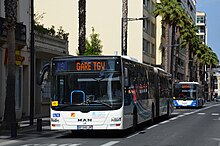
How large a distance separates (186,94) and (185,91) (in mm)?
427

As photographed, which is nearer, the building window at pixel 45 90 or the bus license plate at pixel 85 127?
the bus license plate at pixel 85 127

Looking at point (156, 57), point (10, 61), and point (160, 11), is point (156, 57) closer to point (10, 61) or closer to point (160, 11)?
point (160, 11)

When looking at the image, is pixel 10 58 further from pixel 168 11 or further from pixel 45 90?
pixel 168 11

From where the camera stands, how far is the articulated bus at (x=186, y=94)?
174ft

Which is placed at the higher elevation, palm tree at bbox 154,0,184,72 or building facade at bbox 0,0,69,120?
palm tree at bbox 154,0,184,72

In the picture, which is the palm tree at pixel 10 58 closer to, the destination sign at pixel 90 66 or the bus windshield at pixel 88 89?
the bus windshield at pixel 88 89

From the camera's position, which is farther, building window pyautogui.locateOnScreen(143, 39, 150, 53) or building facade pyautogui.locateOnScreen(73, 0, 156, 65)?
building window pyautogui.locateOnScreen(143, 39, 150, 53)

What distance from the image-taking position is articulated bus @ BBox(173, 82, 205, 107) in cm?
5291

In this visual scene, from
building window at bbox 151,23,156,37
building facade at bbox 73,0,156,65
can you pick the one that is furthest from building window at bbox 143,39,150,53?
building window at bbox 151,23,156,37

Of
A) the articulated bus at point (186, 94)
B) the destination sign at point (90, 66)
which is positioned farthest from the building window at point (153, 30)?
the destination sign at point (90, 66)

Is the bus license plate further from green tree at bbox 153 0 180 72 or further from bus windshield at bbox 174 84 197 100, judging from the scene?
green tree at bbox 153 0 180 72

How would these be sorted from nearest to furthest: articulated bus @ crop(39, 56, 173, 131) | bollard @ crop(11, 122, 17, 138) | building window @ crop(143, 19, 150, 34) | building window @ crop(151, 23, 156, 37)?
articulated bus @ crop(39, 56, 173, 131)
bollard @ crop(11, 122, 17, 138)
building window @ crop(143, 19, 150, 34)
building window @ crop(151, 23, 156, 37)

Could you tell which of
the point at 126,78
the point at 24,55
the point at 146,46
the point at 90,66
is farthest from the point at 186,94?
the point at 90,66

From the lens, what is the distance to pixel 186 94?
53.5 meters
